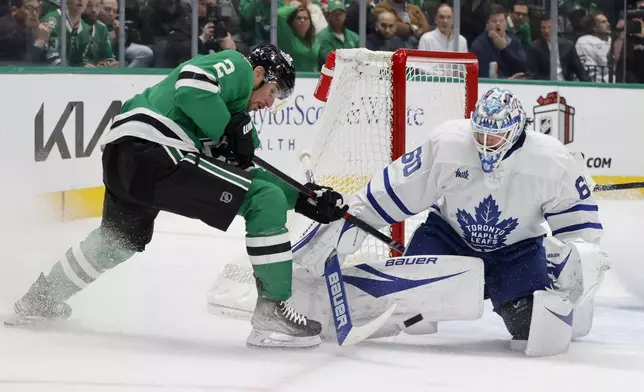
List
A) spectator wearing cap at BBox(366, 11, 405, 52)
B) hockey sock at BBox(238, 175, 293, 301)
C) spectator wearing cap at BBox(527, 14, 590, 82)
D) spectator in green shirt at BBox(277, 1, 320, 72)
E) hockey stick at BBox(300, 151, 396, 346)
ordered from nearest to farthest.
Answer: hockey sock at BBox(238, 175, 293, 301)
hockey stick at BBox(300, 151, 396, 346)
spectator in green shirt at BBox(277, 1, 320, 72)
spectator wearing cap at BBox(366, 11, 405, 52)
spectator wearing cap at BBox(527, 14, 590, 82)

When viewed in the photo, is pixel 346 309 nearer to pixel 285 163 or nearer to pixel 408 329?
pixel 408 329

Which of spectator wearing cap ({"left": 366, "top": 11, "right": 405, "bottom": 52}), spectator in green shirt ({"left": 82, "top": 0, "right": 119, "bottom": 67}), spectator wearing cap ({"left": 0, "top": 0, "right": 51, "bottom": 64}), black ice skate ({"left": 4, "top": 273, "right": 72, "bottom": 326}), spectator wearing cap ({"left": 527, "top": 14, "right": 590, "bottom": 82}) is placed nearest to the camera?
black ice skate ({"left": 4, "top": 273, "right": 72, "bottom": 326})

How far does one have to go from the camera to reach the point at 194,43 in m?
6.46

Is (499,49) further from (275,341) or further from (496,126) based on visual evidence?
(275,341)

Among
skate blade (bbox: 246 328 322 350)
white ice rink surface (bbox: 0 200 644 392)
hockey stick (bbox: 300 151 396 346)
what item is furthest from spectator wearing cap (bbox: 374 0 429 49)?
skate blade (bbox: 246 328 322 350)

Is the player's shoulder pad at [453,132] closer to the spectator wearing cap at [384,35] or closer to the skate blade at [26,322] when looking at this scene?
the skate blade at [26,322]

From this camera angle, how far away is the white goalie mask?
317cm

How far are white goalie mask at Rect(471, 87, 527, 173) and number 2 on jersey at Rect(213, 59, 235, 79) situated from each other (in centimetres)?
69

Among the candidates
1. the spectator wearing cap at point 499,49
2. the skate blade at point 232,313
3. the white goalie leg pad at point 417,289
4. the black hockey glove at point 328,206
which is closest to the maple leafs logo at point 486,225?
the white goalie leg pad at point 417,289

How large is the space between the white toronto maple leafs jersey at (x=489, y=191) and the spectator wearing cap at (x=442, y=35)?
3545 millimetres

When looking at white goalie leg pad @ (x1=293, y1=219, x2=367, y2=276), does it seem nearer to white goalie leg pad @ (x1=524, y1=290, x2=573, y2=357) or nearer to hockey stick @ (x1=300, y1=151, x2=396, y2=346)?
hockey stick @ (x1=300, y1=151, x2=396, y2=346)

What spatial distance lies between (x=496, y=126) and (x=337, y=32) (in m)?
3.67

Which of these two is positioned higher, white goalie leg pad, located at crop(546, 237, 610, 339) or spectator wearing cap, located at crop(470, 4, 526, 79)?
spectator wearing cap, located at crop(470, 4, 526, 79)

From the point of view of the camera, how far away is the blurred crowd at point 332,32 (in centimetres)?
573
